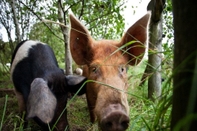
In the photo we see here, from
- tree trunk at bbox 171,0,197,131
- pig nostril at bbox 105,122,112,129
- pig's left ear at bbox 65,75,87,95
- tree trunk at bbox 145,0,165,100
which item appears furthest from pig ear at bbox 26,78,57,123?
tree trunk at bbox 171,0,197,131

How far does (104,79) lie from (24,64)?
252 cm

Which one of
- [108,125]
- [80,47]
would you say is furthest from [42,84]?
[108,125]

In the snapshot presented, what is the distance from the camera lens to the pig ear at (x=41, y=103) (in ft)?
10.3

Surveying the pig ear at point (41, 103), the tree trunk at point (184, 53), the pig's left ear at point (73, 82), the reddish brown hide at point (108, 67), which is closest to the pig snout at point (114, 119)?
the reddish brown hide at point (108, 67)

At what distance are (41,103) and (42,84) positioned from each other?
1.21 ft

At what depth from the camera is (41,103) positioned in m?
3.22

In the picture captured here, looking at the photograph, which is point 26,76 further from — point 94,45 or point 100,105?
point 100,105

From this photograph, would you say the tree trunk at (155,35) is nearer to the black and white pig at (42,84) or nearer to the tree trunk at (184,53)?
the black and white pig at (42,84)

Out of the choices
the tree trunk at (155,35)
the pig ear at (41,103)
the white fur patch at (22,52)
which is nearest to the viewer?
the pig ear at (41,103)

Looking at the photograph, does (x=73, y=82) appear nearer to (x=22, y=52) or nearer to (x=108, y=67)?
(x=108, y=67)

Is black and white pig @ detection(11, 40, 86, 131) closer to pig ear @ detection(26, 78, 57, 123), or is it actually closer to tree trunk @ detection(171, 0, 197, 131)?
pig ear @ detection(26, 78, 57, 123)

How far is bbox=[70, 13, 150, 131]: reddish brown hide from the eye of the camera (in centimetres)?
233

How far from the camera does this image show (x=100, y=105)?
8.39 feet

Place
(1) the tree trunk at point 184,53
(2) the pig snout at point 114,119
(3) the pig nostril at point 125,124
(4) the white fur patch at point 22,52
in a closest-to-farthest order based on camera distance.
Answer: (1) the tree trunk at point 184,53
(2) the pig snout at point 114,119
(3) the pig nostril at point 125,124
(4) the white fur patch at point 22,52
